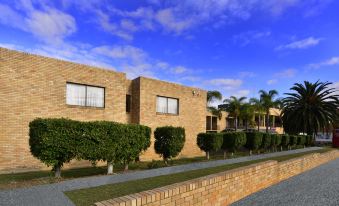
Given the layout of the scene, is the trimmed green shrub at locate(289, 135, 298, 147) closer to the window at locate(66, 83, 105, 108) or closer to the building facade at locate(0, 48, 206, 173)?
the building facade at locate(0, 48, 206, 173)

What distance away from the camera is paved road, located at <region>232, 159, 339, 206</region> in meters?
7.67

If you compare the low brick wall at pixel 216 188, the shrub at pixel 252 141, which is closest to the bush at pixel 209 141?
the shrub at pixel 252 141

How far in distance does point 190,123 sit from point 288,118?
23.8 metres

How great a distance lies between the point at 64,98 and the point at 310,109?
34978 millimetres

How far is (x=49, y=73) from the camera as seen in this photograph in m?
15.3

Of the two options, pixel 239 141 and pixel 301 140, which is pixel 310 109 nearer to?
pixel 301 140

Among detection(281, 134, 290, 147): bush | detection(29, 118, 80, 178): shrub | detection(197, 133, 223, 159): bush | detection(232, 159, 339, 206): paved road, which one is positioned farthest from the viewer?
detection(281, 134, 290, 147): bush

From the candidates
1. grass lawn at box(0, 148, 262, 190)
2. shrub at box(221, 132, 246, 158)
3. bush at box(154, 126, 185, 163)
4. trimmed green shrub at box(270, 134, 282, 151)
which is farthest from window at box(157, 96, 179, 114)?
trimmed green shrub at box(270, 134, 282, 151)

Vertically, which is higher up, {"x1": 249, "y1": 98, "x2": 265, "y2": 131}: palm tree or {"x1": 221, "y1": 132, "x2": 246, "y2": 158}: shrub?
{"x1": 249, "y1": 98, "x2": 265, "y2": 131}: palm tree

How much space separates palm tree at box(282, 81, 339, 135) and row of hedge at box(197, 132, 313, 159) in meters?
10.5

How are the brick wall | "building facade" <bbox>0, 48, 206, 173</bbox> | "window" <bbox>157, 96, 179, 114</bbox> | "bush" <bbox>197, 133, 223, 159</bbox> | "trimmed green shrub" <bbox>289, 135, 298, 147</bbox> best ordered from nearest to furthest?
1. "building facade" <bbox>0, 48, 206, 173</bbox>
2. "bush" <bbox>197, 133, 223, 159</bbox>
3. the brick wall
4. "window" <bbox>157, 96, 179, 114</bbox>
5. "trimmed green shrub" <bbox>289, 135, 298, 147</bbox>

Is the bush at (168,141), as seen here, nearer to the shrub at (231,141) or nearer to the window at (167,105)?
the shrub at (231,141)

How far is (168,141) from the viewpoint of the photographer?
14477mm

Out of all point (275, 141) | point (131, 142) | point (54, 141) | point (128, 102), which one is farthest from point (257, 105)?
point (54, 141)
